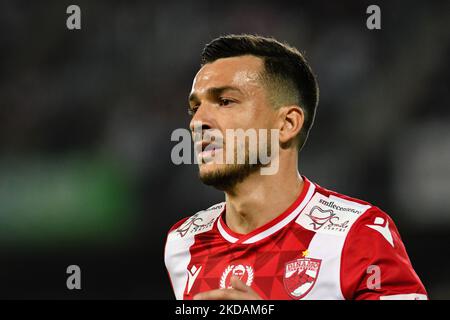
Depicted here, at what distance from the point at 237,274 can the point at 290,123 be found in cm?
74

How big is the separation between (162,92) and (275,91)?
397cm

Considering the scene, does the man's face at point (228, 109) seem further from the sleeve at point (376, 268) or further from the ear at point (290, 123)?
the sleeve at point (376, 268)

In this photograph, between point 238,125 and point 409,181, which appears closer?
point 238,125

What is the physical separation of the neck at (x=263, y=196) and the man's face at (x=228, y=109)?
0.22 feet

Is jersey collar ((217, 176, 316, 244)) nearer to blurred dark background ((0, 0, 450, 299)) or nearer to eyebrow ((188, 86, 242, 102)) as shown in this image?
eyebrow ((188, 86, 242, 102))

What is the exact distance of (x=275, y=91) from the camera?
9.38ft

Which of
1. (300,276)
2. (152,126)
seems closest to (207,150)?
(300,276)

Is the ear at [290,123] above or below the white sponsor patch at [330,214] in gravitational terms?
above

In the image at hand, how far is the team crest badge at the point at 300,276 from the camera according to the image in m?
2.56

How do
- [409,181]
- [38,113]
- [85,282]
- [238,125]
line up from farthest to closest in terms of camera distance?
1. [38,113]
2. [409,181]
3. [85,282]
4. [238,125]

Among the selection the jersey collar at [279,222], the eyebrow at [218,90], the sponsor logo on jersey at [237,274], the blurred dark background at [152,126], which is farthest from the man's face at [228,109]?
the blurred dark background at [152,126]

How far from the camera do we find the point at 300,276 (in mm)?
2607
